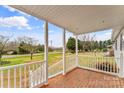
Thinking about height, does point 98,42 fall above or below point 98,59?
above

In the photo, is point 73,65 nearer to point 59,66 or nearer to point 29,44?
point 59,66

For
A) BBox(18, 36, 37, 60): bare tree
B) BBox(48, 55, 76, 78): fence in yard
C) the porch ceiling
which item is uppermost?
the porch ceiling

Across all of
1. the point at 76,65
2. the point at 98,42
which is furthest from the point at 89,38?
the point at 76,65

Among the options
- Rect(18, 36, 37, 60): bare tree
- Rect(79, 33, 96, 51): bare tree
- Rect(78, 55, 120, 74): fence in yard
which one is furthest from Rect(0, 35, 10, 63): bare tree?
Rect(79, 33, 96, 51): bare tree

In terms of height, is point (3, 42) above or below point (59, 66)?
above

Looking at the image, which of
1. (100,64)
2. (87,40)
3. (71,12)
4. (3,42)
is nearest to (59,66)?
(100,64)

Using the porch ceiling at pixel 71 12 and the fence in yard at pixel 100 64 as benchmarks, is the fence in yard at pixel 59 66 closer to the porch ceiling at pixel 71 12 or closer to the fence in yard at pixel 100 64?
the fence in yard at pixel 100 64

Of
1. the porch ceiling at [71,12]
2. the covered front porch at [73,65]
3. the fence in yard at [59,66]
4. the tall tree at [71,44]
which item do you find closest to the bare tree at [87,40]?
the tall tree at [71,44]

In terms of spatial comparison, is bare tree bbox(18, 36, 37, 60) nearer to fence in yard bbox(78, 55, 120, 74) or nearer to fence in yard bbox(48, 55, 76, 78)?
fence in yard bbox(48, 55, 76, 78)

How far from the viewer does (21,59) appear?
5.26 meters

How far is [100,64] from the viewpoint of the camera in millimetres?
8047

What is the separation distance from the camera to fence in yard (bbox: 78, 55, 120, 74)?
24.3ft
